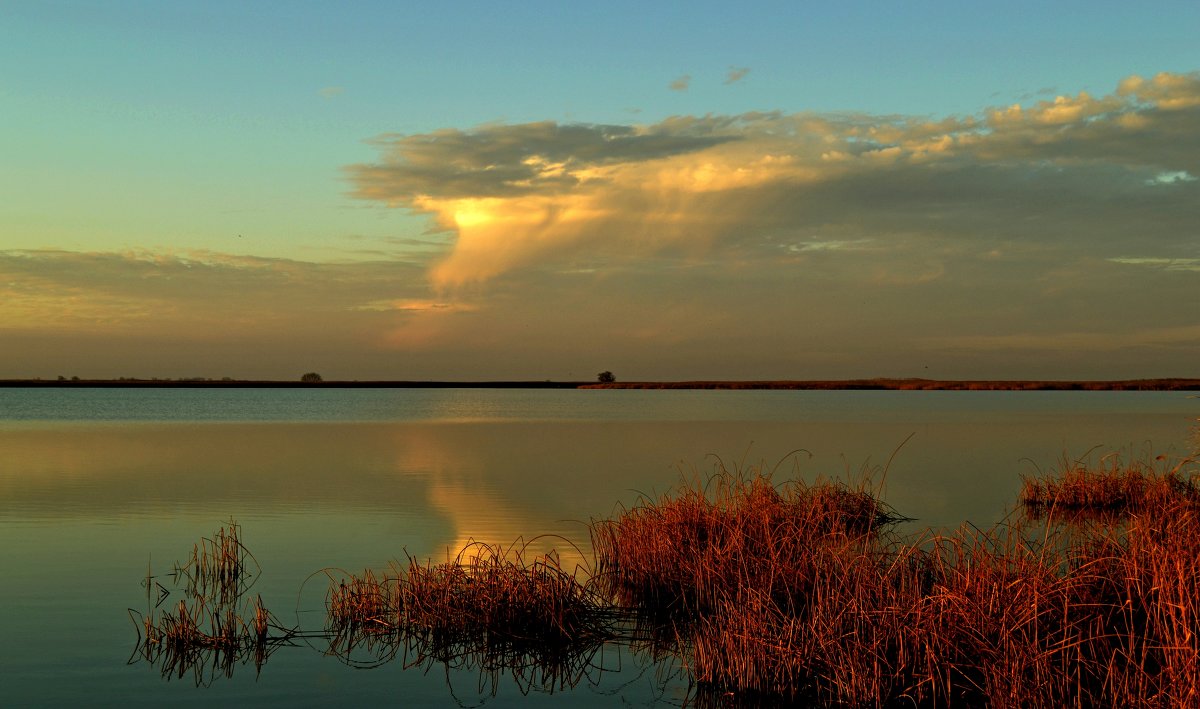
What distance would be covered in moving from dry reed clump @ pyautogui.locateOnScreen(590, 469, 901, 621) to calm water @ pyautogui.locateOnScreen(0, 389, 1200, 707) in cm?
173

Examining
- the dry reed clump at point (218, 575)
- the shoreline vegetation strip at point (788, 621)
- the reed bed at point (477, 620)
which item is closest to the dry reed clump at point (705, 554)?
the shoreline vegetation strip at point (788, 621)

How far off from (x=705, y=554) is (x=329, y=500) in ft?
46.8

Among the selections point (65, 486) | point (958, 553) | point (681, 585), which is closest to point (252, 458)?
point (65, 486)

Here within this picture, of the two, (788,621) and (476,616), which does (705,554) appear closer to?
(788,621)

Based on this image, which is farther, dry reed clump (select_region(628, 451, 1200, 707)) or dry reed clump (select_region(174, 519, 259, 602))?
dry reed clump (select_region(174, 519, 259, 602))

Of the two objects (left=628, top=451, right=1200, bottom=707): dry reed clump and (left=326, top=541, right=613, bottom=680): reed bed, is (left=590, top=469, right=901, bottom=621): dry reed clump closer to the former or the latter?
(left=628, top=451, right=1200, bottom=707): dry reed clump

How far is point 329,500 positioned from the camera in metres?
23.8

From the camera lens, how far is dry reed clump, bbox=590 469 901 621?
10898 mm

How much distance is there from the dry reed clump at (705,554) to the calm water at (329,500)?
173 cm

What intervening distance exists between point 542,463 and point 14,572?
2100 cm

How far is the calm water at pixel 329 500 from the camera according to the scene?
31.3 feet

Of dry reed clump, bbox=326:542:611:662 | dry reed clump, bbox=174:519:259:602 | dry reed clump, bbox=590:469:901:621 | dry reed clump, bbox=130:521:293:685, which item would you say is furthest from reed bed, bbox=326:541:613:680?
dry reed clump, bbox=174:519:259:602

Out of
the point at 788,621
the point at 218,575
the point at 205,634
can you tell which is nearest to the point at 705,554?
the point at 788,621

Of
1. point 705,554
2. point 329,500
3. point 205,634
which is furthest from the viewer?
point 329,500
